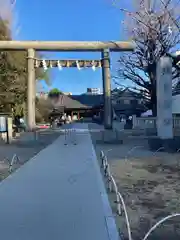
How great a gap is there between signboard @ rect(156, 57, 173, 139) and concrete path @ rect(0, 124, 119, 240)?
834cm

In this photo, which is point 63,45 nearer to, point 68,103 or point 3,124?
point 3,124

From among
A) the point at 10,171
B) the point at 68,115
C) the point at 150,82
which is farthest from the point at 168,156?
the point at 68,115

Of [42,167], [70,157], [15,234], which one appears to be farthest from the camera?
[70,157]

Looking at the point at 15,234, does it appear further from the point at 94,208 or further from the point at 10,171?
the point at 10,171

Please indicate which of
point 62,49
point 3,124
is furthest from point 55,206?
point 62,49

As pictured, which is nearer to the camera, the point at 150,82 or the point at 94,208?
the point at 94,208

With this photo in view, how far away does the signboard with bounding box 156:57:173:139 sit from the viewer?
17.7 m

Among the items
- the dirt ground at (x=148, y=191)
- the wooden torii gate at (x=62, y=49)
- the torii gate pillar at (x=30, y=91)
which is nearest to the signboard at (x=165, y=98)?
the dirt ground at (x=148, y=191)

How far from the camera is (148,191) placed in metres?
7.62

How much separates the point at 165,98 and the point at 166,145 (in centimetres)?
301

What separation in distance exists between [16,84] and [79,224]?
2602cm

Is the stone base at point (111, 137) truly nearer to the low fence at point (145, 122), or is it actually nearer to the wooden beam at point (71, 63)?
the wooden beam at point (71, 63)

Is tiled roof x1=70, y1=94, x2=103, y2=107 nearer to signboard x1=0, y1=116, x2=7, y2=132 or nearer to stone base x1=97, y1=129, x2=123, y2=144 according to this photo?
stone base x1=97, y1=129, x2=123, y2=144

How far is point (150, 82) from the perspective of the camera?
1432 inches
